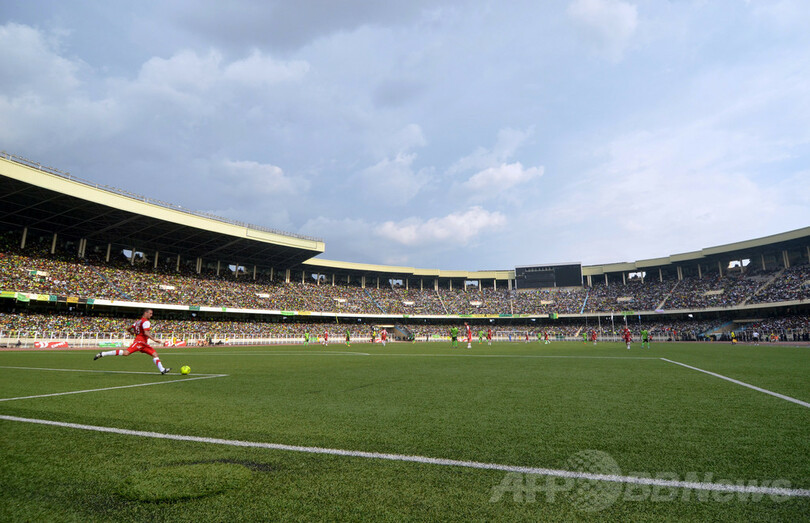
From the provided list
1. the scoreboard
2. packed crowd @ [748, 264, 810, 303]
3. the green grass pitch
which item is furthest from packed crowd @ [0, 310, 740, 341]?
the green grass pitch

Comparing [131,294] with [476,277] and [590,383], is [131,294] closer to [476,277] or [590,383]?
[590,383]

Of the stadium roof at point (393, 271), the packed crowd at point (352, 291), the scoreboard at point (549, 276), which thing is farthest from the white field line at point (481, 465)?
the scoreboard at point (549, 276)

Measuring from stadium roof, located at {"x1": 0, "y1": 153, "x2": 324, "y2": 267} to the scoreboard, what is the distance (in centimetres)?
3542

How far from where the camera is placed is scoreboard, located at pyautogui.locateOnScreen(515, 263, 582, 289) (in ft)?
215

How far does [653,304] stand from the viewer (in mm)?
59031

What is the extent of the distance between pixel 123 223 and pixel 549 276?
60163 mm

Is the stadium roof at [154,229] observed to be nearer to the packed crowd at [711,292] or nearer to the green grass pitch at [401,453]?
the packed crowd at [711,292]

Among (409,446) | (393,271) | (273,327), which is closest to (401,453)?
(409,446)

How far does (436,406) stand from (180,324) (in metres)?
A: 45.5

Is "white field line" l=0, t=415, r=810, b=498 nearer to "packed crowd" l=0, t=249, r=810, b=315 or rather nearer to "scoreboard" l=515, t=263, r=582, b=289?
"packed crowd" l=0, t=249, r=810, b=315

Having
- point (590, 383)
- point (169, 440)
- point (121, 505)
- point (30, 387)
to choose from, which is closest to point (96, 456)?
point (169, 440)

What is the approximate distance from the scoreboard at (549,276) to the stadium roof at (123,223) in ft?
116

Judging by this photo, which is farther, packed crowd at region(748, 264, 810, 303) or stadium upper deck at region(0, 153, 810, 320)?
packed crowd at region(748, 264, 810, 303)

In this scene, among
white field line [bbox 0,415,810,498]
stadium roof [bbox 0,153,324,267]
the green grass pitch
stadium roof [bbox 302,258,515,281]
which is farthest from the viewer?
stadium roof [bbox 302,258,515,281]
